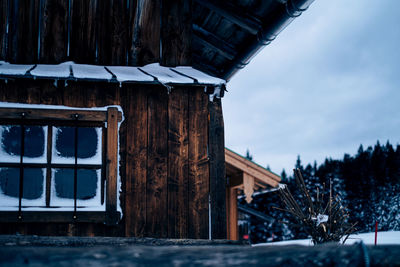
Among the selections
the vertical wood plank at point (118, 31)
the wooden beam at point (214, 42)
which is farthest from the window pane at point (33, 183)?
the wooden beam at point (214, 42)

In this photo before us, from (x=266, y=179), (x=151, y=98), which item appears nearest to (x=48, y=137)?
(x=151, y=98)

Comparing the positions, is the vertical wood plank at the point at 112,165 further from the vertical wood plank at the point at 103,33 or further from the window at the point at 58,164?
the vertical wood plank at the point at 103,33

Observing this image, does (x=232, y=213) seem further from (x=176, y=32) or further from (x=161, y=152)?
(x=161, y=152)

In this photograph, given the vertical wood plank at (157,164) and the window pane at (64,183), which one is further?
the vertical wood plank at (157,164)

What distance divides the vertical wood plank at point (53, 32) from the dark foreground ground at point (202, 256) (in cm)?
487

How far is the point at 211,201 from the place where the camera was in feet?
18.5

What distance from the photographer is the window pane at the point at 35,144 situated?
17.3ft

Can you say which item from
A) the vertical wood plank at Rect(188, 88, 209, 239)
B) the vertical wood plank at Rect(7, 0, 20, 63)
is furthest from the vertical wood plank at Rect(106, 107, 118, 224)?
the vertical wood plank at Rect(7, 0, 20, 63)

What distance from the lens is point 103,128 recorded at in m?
5.54

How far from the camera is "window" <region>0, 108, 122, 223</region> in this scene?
515cm

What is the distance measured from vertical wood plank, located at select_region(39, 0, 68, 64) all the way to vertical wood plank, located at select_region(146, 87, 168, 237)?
1.56 meters

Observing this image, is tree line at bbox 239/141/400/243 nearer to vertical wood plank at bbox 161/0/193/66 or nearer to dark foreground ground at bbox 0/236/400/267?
vertical wood plank at bbox 161/0/193/66

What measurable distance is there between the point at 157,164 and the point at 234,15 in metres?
2.64

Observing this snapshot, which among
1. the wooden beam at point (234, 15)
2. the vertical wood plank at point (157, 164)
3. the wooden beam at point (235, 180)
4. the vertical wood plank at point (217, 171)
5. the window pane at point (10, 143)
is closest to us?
the window pane at point (10, 143)
